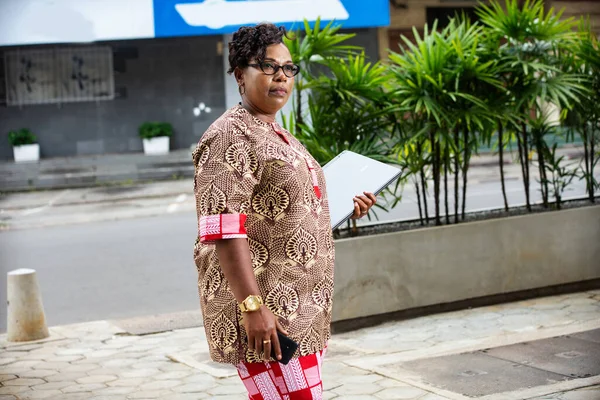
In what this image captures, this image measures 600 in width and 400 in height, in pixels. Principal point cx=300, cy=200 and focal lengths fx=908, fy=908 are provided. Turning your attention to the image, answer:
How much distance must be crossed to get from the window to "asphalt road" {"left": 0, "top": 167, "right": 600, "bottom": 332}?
665 centimetres

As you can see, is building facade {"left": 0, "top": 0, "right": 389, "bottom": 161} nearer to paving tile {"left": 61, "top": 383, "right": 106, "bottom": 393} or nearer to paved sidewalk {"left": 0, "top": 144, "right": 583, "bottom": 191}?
→ paved sidewalk {"left": 0, "top": 144, "right": 583, "bottom": 191}

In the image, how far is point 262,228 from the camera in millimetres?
2789

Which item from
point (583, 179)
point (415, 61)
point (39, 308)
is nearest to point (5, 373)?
point (39, 308)

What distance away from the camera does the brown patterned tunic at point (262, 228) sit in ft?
8.88

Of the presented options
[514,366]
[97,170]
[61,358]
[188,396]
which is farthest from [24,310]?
[97,170]

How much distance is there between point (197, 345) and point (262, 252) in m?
3.71

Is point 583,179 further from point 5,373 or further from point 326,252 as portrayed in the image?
point 326,252

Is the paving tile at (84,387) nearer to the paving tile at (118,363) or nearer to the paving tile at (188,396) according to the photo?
the paving tile at (118,363)

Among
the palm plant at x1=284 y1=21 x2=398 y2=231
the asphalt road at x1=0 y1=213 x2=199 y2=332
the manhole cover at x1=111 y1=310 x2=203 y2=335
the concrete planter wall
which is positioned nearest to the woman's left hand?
the concrete planter wall

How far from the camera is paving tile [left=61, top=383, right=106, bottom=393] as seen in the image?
537 centimetres

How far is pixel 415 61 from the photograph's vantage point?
675 cm

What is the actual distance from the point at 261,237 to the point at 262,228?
28 millimetres

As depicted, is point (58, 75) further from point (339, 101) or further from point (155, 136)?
point (339, 101)

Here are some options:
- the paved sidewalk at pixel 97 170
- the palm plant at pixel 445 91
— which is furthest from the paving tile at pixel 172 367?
the paved sidewalk at pixel 97 170
